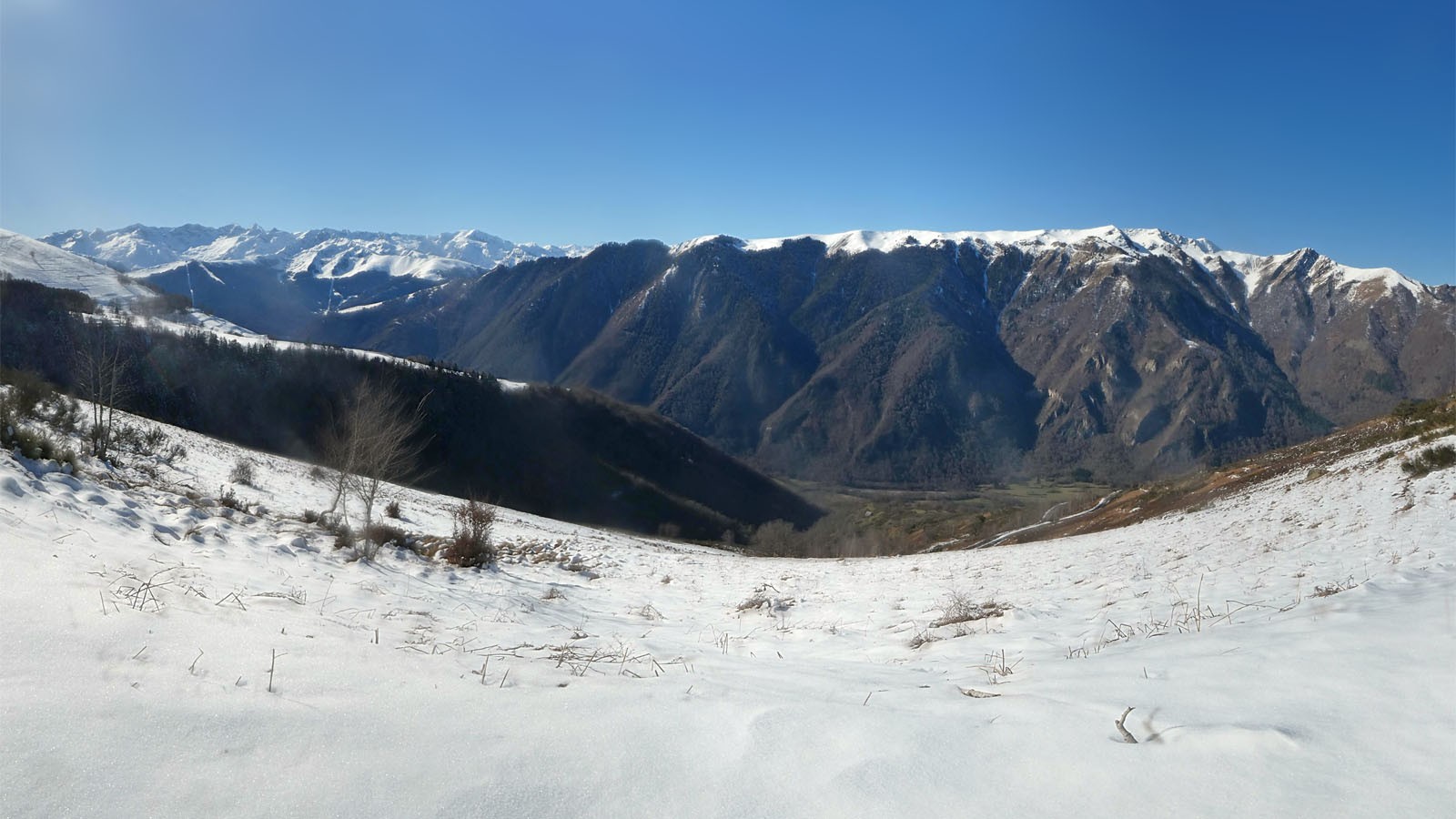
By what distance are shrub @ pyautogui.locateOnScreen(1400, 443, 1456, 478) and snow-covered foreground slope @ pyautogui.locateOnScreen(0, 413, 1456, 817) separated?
827 cm

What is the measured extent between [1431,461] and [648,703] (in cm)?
1622

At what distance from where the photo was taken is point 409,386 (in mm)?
75438

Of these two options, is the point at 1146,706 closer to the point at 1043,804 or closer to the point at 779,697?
the point at 1043,804

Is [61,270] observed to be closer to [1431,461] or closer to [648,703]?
[648,703]

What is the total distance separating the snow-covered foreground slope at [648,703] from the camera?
2.16 metres

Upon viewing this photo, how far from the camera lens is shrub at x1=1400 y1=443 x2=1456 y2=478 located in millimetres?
11633

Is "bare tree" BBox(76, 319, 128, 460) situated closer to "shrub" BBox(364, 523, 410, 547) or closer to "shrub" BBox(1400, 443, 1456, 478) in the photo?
"shrub" BBox(364, 523, 410, 547)

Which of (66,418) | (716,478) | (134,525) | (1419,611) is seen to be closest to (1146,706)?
(1419,611)

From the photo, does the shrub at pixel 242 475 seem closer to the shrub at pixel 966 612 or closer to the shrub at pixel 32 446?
the shrub at pixel 32 446

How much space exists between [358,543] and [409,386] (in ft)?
246

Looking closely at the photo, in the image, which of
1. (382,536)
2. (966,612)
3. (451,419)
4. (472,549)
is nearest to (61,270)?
(451,419)

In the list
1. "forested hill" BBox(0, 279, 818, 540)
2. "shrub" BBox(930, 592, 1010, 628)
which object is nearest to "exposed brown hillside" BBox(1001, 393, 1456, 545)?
"shrub" BBox(930, 592, 1010, 628)

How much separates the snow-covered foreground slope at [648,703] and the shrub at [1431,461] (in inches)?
326

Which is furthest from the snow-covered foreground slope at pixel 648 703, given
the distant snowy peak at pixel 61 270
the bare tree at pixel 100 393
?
the distant snowy peak at pixel 61 270
